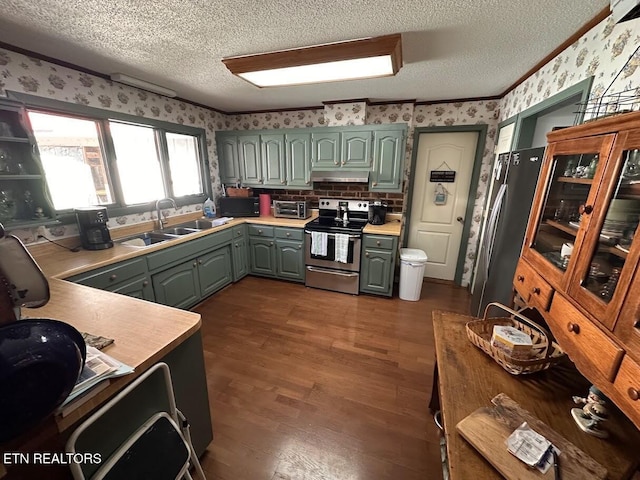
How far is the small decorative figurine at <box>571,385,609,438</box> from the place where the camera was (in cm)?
82

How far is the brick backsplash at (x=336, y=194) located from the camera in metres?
3.44

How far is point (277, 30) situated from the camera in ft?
5.15

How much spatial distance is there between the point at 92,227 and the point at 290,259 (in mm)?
2040

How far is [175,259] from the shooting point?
2562mm

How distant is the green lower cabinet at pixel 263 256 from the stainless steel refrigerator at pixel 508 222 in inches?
97.5

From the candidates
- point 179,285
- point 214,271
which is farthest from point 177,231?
point 179,285

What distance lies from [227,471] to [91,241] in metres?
2.11

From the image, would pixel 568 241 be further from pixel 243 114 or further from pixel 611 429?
pixel 243 114

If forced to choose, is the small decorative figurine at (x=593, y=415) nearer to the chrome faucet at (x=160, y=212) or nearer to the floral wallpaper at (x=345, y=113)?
the floral wallpaper at (x=345, y=113)

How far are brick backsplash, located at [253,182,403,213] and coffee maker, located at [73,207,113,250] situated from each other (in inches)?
82.1

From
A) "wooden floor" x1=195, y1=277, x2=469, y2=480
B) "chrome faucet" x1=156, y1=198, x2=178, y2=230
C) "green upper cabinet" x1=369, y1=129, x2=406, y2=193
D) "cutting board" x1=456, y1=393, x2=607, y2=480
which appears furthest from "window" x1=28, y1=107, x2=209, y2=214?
"cutting board" x1=456, y1=393, x2=607, y2=480

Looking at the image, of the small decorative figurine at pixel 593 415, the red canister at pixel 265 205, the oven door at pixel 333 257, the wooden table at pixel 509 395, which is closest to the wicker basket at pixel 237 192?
the red canister at pixel 265 205

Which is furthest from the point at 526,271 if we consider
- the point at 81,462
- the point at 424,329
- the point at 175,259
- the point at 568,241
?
the point at 175,259

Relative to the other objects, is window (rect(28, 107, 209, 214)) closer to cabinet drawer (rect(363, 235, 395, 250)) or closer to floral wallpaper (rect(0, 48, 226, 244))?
floral wallpaper (rect(0, 48, 226, 244))
